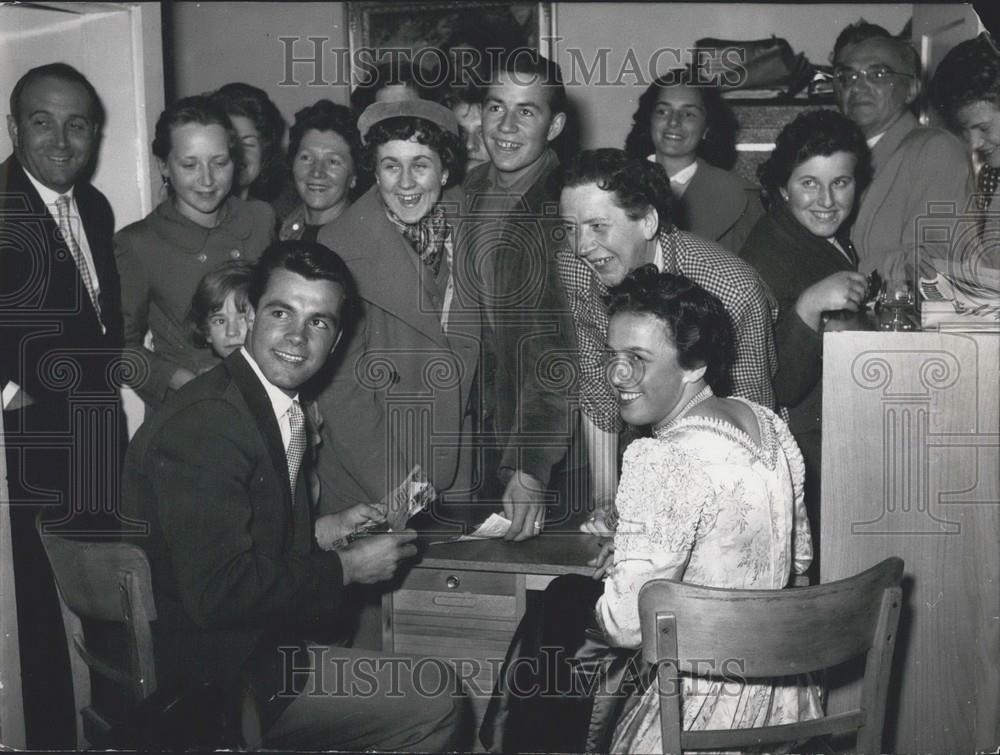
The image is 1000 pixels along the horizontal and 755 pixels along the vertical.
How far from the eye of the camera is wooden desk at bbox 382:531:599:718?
2258mm

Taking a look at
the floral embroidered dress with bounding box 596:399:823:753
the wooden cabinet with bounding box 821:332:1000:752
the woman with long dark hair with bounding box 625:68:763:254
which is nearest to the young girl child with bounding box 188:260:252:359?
the woman with long dark hair with bounding box 625:68:763:254

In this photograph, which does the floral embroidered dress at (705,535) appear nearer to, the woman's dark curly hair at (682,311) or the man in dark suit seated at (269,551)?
the woman's dark curly hair at (682,311)

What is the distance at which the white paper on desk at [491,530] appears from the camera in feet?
7.85

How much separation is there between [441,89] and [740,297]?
57.0 inches

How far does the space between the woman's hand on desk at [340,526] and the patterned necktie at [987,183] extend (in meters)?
1.73

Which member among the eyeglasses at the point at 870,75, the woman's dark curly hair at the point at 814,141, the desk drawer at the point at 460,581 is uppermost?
the eyeglasses at the point at 870,75

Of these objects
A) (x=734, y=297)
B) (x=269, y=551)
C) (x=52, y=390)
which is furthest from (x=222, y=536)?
(x=734, y=297)

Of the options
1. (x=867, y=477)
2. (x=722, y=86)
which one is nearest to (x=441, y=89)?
(x=722, y=86)

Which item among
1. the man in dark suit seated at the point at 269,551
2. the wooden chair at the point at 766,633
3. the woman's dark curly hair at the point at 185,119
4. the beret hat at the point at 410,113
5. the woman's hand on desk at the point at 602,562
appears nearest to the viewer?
the wooden chair at the point at 766,633

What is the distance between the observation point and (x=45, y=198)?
2891 mm

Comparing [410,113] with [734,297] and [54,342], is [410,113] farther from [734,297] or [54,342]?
[54,342]

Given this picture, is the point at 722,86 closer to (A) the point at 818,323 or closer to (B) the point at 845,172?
(B) the point at 845,172

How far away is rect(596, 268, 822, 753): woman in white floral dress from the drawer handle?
58 cm

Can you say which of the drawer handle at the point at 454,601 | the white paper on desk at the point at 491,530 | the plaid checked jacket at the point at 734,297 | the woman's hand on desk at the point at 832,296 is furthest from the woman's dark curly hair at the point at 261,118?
the woman's hand on desk at the point at 832,296
